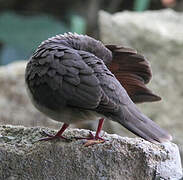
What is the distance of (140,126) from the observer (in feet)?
13.2

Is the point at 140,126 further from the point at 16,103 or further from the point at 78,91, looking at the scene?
the point at 16,103

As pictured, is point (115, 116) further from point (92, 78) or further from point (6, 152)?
point (6, 152)

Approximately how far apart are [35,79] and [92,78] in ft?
1.57

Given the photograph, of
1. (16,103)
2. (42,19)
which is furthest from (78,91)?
(42,19)

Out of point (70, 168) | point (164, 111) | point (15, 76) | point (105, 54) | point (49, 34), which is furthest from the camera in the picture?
point (49, 34)

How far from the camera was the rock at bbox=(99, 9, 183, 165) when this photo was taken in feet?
24.0

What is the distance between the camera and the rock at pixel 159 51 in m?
7.31

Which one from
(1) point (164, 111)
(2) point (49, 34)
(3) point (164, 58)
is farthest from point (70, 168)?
(2) point (49, 34)

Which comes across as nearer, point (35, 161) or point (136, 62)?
point (35, 161)

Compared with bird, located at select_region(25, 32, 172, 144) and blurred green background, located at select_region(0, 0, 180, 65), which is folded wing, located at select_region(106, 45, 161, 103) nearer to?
bird, located at select_region(25, 32, 172, 144)

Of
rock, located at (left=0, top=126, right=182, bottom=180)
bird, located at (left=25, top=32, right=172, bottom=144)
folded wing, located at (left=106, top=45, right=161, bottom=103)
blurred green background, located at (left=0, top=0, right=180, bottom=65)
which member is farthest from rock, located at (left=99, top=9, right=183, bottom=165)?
bird, located at (left=25, top=32, right=172, bottom=144)

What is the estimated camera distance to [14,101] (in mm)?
7785

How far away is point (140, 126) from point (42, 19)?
783cm

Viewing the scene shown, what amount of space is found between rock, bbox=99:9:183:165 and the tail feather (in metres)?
2.81
